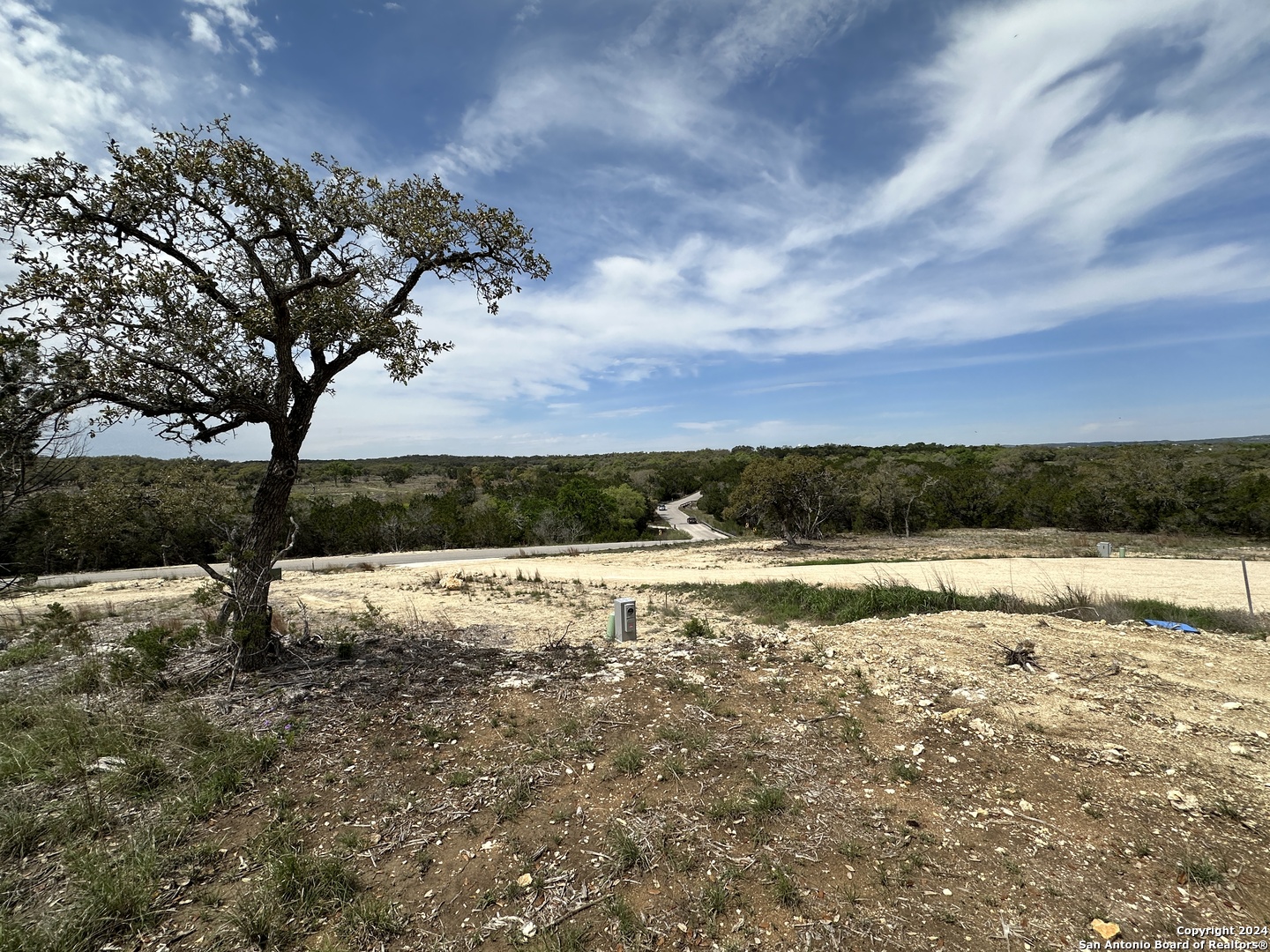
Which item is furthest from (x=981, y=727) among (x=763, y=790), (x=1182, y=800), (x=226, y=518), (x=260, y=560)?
(x=226, y=518)

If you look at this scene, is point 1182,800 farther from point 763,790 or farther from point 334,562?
point 334,562

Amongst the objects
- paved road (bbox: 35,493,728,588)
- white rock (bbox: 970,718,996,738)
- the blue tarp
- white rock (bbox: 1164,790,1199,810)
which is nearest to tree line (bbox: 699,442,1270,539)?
paved road (bbox: 35,493,728,588)

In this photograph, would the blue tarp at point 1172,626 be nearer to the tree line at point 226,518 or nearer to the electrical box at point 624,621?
the electrical box at point 624,621

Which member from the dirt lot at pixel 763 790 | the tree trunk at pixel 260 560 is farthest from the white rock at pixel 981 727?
the tree trunk at pixel 260 560

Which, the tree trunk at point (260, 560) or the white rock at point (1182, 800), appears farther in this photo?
the tree trunk at point (260, 560)

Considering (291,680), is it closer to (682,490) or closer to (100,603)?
(100,603)

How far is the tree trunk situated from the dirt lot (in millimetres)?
404

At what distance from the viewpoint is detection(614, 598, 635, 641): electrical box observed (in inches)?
339

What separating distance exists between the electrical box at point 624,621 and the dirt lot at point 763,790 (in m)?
0.47

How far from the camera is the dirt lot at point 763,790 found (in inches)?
118

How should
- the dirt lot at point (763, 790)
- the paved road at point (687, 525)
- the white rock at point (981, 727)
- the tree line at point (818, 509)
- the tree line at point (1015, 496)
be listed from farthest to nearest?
1. the paved road at point (687, 525)
2. the tree line at point (1015, 496)
3. the tree line at point (818, 509)
4. the white rock at point (981, 727)
5. the dirt lot at point (763, 790)

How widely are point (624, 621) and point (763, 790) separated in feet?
15.3

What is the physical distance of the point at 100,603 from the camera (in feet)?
43.8

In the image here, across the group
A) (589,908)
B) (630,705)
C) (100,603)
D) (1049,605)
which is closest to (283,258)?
(630,705)
